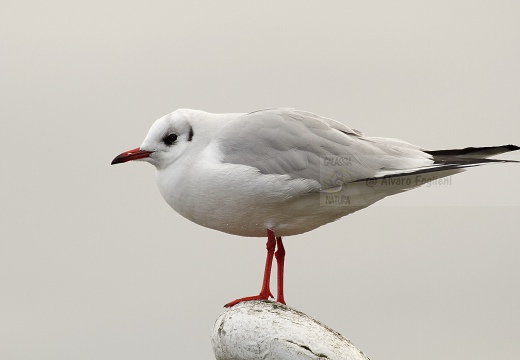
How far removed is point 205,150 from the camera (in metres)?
8.24

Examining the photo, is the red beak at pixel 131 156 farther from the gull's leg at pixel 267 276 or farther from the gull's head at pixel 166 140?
the gull's leg at pixel 267 276

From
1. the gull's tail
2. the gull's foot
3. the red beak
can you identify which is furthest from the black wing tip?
the red beak

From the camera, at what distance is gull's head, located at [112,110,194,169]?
8305 mm

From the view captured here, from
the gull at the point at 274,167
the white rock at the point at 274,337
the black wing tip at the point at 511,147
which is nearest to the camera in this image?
the white rock at the point at 274,337

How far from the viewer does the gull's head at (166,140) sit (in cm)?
830

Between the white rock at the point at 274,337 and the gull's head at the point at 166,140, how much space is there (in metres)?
1.46

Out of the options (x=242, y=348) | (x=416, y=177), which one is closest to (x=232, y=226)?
(x=242, y=348)

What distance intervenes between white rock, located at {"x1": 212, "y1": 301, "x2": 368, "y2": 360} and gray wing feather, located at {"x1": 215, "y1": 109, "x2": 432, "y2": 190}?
45.5 inches

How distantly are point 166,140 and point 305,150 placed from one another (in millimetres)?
1202

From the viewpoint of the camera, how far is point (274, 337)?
7977 millimetres

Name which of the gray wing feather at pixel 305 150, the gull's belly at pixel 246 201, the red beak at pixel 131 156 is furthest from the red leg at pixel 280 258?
the red beak at pixel 131 156

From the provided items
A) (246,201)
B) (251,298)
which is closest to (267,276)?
(251,298)

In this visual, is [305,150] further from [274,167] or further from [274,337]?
[274,337]

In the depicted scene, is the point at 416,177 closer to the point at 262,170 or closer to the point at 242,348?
the point at 262,170
